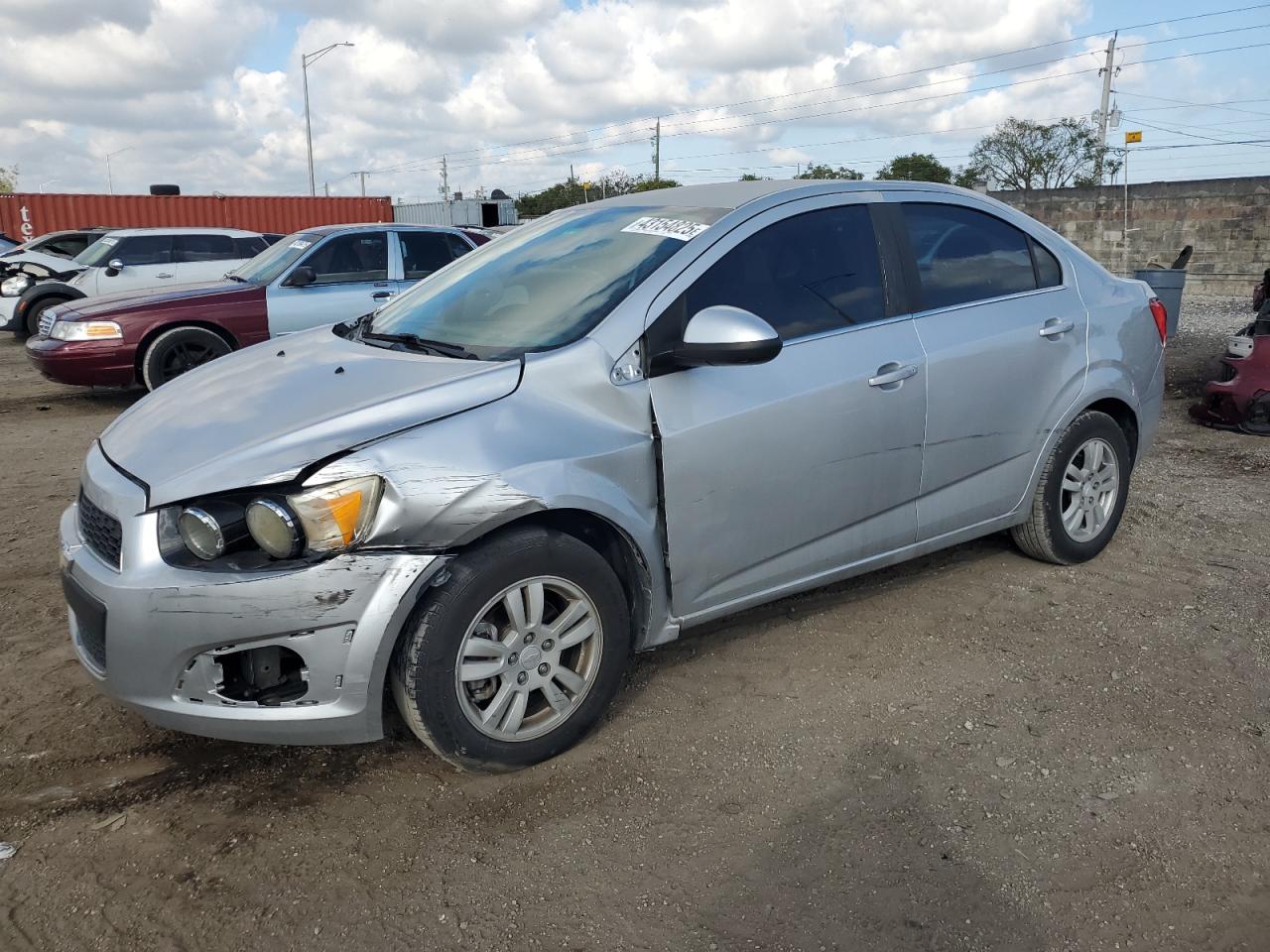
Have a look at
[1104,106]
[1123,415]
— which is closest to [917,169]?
[1104,106]

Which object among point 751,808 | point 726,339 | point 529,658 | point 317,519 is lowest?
point 751,808

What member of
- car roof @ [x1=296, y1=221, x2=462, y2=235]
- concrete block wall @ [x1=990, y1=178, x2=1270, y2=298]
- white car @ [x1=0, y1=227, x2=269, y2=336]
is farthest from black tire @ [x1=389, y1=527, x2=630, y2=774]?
concrete block wall @ [x1=990, y1=178, x2=1270, y2=298]

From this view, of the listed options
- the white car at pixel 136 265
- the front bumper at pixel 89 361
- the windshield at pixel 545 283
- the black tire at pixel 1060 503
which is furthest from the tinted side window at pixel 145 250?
the black tire at pixel 1060 503

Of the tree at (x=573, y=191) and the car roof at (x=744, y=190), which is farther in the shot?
the tree at (x=573, y=191)

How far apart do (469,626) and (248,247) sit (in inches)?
472

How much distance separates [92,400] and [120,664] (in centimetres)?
824

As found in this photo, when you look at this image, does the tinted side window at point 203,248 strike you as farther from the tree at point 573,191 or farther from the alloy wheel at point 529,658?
the tree at point 573,191

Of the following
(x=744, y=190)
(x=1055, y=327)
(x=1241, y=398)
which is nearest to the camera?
(x=744, y=190)

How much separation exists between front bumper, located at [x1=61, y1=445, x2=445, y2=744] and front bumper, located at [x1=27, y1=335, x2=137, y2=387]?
A: 6.69m

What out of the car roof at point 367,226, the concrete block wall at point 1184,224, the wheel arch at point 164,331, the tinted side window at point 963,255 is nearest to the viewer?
the tinted side window at point 963,255

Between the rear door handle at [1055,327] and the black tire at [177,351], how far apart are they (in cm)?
694

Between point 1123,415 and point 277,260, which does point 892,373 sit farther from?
point 277,260

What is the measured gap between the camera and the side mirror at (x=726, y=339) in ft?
9.86

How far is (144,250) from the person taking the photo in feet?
42.1
